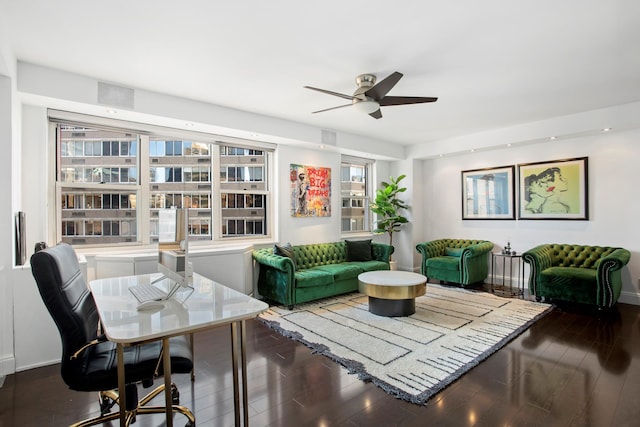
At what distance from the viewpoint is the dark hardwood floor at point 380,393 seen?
2.16m

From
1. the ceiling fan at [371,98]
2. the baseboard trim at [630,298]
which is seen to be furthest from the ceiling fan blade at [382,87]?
the baseboard trim at [630,298]

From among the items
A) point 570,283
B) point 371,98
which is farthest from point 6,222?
point 570,283

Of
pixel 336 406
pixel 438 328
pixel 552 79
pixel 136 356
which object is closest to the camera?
pixel 136 356

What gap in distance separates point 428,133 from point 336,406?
493 centimetres

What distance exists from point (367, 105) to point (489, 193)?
3.95 m

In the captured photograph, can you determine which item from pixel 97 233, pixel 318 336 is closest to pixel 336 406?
pixel 318 336

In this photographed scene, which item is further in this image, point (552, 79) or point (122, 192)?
point (122, 192)

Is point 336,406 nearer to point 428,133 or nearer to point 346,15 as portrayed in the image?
point 346,15

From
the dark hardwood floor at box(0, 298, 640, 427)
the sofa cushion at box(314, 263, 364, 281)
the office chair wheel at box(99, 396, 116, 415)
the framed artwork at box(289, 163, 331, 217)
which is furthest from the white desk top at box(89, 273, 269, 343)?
the framed artwork at box(289, 163, 331, 217)

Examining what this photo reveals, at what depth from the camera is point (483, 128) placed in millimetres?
5586

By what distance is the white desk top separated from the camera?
5.06 feet

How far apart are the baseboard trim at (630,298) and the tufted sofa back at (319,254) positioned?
13.5 ft

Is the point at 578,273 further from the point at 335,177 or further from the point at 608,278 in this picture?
the point at 335,177

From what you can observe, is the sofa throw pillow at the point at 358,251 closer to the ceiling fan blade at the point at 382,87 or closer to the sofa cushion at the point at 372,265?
the sofa cushion at the point at 372,265
